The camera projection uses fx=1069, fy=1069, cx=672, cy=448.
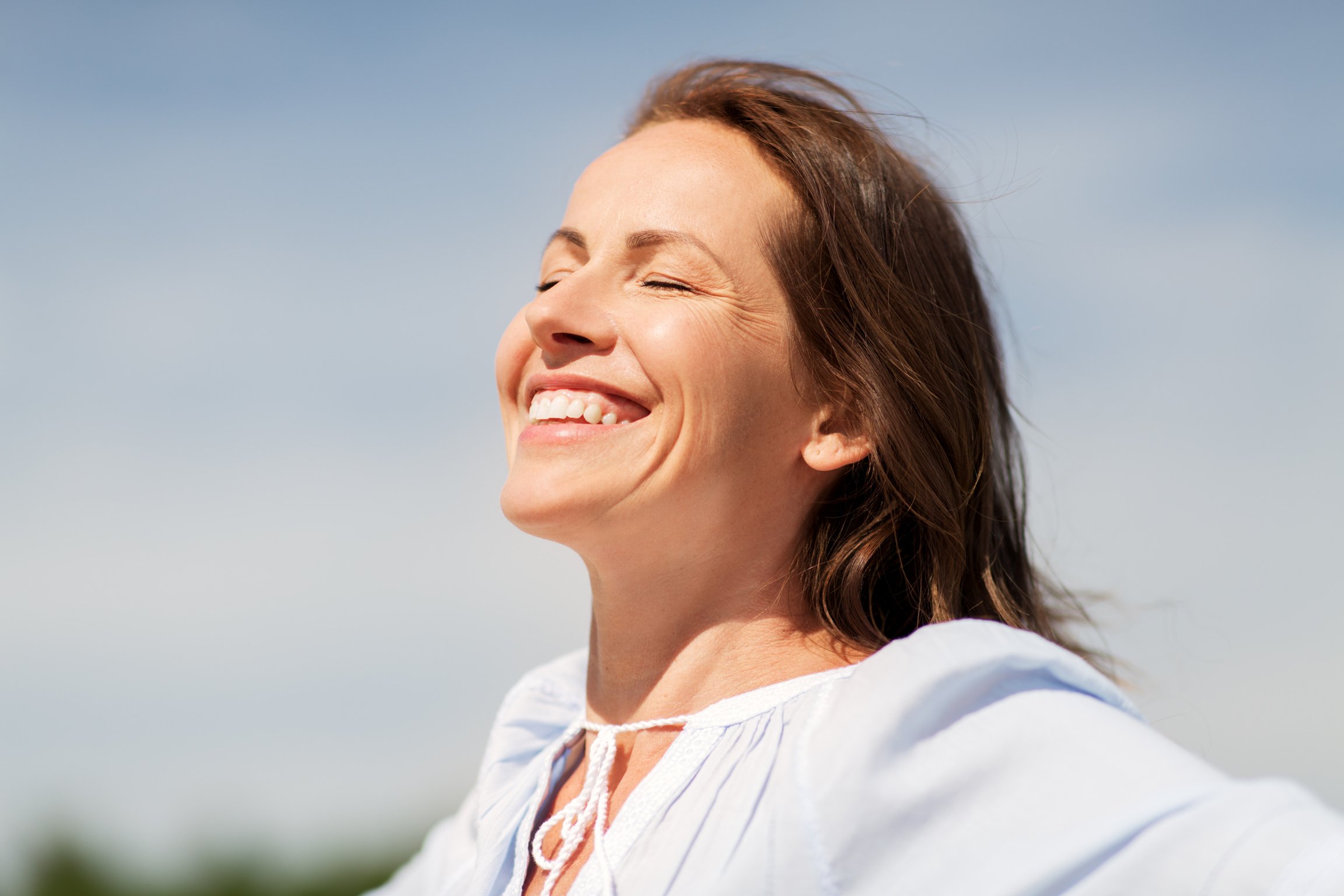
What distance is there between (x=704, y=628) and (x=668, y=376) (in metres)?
0.54

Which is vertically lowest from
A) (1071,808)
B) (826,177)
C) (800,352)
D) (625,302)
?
(1071,808)

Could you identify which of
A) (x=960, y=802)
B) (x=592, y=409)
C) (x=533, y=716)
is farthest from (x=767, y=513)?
(x=533, y=716)

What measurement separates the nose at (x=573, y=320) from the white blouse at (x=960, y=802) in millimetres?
806

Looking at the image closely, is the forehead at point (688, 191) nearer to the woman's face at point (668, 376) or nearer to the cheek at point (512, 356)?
the woman's face at point (668, 376)

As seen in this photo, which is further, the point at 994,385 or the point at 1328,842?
the point at 994,385

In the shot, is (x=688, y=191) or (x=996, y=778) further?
(x=688, y=191)

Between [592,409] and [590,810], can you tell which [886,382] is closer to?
[592,409]

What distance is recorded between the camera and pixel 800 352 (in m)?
2.27

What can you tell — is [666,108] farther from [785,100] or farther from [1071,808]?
[1071,808]

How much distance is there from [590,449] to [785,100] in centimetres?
102

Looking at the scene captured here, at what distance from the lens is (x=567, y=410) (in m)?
2.22

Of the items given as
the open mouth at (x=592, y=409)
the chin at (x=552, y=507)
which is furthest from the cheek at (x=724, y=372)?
the chin at (x=552, y=507)

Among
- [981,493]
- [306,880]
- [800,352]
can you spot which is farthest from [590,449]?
[306,880]

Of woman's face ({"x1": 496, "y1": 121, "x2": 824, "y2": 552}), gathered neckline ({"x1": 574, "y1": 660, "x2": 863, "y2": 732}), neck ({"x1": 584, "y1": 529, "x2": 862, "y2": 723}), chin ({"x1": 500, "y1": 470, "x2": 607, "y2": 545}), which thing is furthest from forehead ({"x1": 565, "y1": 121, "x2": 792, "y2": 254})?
gathered neckline ({"x1": 574, "y1": 660, "x2": 863, "y2": 732})
